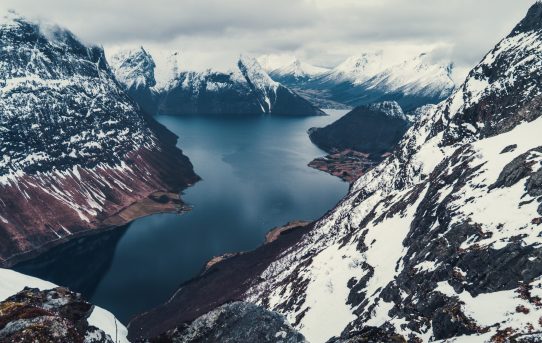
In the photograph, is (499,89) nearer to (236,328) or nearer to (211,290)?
(211,290)

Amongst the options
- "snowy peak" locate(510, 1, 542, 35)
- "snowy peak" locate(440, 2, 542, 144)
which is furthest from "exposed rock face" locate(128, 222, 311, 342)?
"snowy peak" locate(510, 1, 542, 35)

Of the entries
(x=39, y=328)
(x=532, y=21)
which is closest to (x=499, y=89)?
(x=532, y=21)

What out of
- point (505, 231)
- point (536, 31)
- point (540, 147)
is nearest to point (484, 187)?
point (540, 147)

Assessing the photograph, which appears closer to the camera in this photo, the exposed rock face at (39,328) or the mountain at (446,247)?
the exposed rock face at (39,328)

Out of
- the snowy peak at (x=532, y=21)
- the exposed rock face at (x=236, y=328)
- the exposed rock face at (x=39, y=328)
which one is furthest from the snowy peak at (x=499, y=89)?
the exposed rock face at (x=39, y=328)

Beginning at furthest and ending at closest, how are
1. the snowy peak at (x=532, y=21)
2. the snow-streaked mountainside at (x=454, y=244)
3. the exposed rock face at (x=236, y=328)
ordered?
the snowy peak at (x=532, y=21) < the snow-streaked mountainside at (x=454, y=244) < the exposed rock face at (x=236, y=328)

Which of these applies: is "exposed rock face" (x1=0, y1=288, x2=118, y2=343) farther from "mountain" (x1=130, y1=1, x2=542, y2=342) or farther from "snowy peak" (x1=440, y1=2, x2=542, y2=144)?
"snowy peak" (x1=440, y1=2, x2=542, y2=144)

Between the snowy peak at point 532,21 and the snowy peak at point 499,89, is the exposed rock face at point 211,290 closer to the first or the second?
the snowy peak at point 499,89
